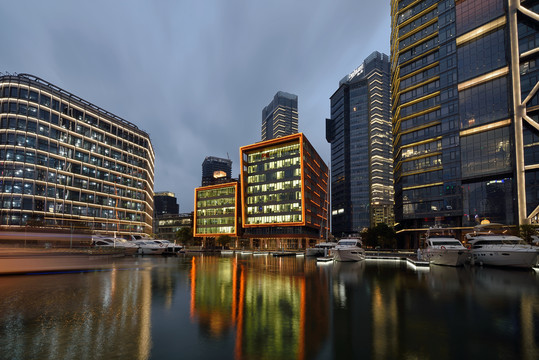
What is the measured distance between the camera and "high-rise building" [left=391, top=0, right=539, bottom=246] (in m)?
60.5

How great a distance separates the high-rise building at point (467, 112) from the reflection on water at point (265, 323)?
199 ft

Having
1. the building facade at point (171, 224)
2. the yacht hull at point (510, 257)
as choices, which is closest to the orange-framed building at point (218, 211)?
the building facade at point (171, 224)

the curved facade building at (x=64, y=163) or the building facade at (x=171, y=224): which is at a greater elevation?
the curved facade building at (x=64, y=163)

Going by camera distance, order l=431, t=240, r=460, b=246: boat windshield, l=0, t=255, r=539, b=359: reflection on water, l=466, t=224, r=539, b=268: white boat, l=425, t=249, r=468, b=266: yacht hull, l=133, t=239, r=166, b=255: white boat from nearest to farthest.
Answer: l=0, t=255, r=539, b=359: reflection on water, l=466, t=224, r=539, b=268: white boat, l=425, t=249, r=468, b=266: yacht hull, l=431, t=240, r=460, b=246: boat windshield, l=133, t=239, r=166, b=255: white boat

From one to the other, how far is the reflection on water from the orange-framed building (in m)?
111

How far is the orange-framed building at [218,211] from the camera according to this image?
412ft

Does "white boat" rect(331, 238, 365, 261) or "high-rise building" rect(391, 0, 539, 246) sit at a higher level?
"high-rise building" rect(391, 0, 539, 246)

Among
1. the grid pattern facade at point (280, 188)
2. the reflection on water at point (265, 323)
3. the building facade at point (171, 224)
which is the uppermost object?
the grid pattern facade at point (280, 188)

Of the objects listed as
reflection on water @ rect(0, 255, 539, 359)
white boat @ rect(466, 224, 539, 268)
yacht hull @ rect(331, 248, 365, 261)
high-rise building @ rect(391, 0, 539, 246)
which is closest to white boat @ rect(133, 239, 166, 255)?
yacht hull @ rect(331, 248, 365, 261)

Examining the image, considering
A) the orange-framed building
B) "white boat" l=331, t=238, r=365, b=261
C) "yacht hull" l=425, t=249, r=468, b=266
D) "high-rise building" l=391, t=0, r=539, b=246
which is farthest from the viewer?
the orange-framed building

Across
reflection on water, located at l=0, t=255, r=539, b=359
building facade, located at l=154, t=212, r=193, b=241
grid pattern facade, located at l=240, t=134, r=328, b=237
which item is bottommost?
building facade, located at l=154, t=212, r=193, b=241

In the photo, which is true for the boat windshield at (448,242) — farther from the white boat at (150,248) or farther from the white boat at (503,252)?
the white boat at (150,248)

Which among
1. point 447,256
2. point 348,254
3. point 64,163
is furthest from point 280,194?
point 447,256

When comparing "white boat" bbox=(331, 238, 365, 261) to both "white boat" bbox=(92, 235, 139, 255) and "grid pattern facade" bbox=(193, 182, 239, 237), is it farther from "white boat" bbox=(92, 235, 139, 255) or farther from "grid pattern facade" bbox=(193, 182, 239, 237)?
"grid pattern facade" bbox=(193, 182, 239, 237)
